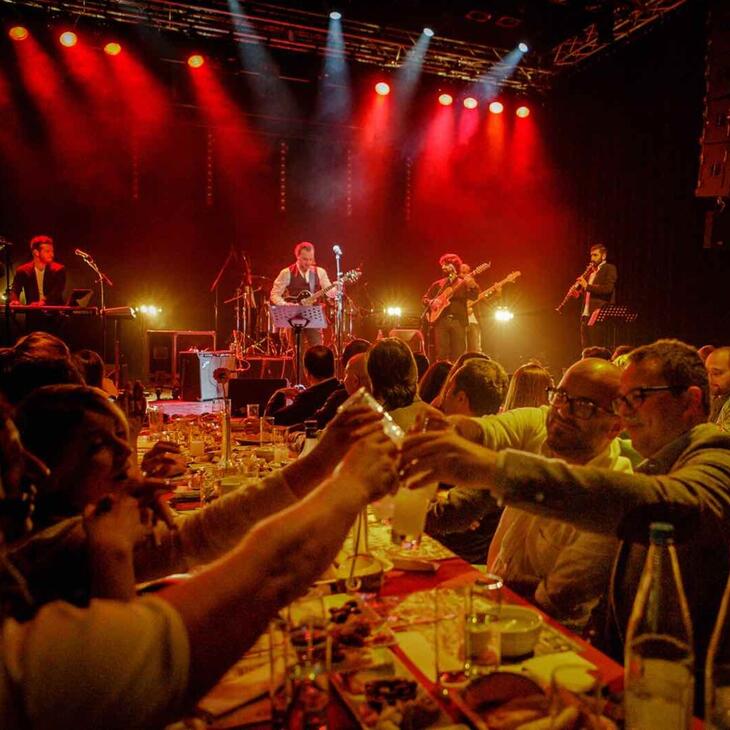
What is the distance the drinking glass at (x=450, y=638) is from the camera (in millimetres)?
1312

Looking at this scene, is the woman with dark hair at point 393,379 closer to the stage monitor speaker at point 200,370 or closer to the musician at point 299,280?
the musician at point 299,280

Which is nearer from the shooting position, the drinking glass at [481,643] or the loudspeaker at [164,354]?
the drinking glass at [481,643]

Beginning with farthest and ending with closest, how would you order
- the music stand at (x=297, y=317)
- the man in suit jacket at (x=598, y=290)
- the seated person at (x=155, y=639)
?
the man in suit jacket at (x=598, y=290)
the music stand at (x=297, y=317)
the seated person at (x=155, y=639)

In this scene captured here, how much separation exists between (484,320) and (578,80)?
200 inches

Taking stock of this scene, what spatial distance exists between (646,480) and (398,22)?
10.4 metres

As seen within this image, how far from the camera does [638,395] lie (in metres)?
1.88

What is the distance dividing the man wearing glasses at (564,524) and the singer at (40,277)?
8.36 m

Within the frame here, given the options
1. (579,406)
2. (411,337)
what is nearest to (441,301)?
(411,337)

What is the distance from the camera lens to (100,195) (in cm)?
1177

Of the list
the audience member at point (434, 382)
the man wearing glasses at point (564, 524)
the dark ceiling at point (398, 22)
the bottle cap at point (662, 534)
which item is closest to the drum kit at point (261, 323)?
the dark ceiling at point (398, 22)

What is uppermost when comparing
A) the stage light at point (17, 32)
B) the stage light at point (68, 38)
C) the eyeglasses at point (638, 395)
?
the stage light at point (17, 32)

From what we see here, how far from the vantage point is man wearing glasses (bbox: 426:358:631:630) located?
2014 millimetres

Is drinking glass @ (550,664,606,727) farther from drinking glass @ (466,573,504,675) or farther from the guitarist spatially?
the guitarist

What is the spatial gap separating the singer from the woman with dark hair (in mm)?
7355
